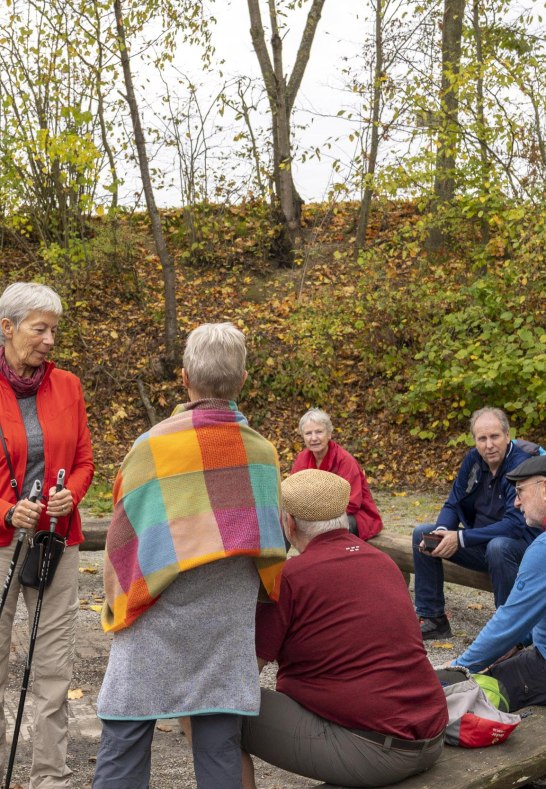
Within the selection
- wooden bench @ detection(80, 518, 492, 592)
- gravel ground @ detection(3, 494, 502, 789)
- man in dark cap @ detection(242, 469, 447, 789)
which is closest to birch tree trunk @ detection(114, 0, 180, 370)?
gravel ground @ detection(3, 494, 502, 789)

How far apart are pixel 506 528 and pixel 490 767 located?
2.36 metres

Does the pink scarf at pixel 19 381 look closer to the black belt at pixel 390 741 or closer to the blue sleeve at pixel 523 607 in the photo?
the black belt at pixel 390 741

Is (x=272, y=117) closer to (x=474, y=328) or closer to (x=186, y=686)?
(x=474, y=328)

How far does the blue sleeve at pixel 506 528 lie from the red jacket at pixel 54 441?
2.55m

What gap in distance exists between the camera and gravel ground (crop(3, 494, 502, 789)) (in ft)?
12.5

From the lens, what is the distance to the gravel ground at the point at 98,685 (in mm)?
3820

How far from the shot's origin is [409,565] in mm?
5957

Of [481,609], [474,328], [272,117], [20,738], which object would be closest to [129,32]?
[272,117]

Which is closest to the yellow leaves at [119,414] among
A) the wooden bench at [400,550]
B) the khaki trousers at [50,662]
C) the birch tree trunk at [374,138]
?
the birch tree trunk at [374,138]

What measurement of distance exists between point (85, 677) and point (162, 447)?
2.83m

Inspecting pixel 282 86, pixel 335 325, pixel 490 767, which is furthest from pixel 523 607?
pixel 282 86

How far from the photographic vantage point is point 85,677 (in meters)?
4.99

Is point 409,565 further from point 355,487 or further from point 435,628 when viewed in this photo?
point 355,487

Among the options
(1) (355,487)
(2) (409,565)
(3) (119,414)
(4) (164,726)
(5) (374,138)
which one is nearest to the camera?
(4) (164,726)
